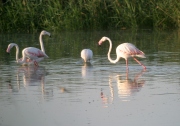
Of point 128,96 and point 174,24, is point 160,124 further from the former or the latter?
point 174,24

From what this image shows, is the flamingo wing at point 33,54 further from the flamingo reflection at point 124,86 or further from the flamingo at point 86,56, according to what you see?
the flamingo reflection at point 124,86

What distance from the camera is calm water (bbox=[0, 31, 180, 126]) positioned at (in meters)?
8.06

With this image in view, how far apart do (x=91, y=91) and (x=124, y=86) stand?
2.36 ft

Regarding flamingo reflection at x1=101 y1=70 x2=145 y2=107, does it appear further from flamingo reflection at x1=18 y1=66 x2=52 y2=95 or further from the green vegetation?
the green vegetation

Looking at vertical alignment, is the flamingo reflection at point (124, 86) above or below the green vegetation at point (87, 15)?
below

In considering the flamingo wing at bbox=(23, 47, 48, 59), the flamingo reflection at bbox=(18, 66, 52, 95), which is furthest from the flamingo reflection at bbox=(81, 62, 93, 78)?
the flamingo wing at bbox=(23, 47, 48, 59)

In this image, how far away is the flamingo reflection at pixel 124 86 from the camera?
9.39m

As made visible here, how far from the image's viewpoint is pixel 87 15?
22328mm

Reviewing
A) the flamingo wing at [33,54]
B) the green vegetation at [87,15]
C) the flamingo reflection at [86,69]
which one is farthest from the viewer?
the green vegetation at [87,15]

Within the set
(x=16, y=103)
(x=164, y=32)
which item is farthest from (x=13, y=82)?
(x=164, y=32)

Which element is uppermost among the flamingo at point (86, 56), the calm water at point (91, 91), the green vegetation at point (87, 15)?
the green vegetation at point (87, 15)

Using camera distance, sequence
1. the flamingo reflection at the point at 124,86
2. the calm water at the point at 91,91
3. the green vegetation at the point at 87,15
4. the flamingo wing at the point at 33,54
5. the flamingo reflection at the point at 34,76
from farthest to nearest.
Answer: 1. the green vegetation at the point at 87,15
2. the flamingo wing at the point at 33,54
3. the flamingo reflection at the point at 34,76
4. the flamingo reflection at the point at 124,86
5. the calm water at the point at 91,91

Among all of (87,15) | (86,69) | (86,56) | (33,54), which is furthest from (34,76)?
(87,15)

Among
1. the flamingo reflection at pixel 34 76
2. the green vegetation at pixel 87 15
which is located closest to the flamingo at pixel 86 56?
the flamingo reflection at pixel 34 76
